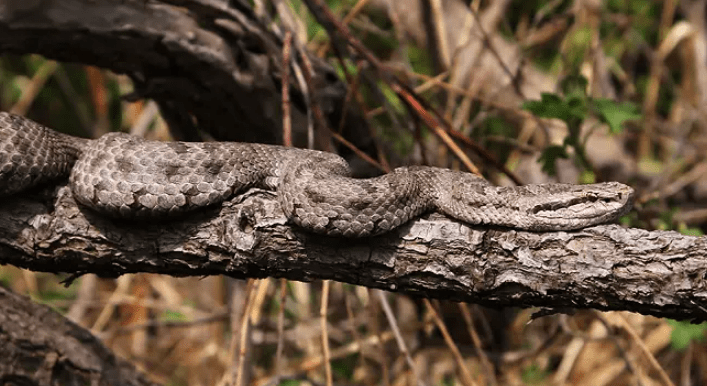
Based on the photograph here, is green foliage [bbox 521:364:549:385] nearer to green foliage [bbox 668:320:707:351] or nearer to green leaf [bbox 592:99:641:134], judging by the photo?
green foliage [bbox 668:320:707:351]

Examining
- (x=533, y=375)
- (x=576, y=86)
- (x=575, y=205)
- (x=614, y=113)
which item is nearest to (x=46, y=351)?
(x=575, y=205)

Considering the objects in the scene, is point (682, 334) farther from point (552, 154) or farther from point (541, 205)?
point (541, 205)

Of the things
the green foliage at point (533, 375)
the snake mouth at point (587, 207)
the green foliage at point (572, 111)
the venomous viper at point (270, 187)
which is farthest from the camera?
the green foliage at point (533, 375)

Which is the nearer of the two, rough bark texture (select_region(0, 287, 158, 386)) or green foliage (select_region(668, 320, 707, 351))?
rough bark texture (select_region(0, 287, 158, 386))

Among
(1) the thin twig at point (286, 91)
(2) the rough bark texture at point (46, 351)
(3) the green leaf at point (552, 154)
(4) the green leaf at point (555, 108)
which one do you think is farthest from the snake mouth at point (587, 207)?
(2) the rough bark texture at point (46, 351)

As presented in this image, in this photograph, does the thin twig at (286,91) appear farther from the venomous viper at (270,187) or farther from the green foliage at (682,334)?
the green foliage at (682,334)

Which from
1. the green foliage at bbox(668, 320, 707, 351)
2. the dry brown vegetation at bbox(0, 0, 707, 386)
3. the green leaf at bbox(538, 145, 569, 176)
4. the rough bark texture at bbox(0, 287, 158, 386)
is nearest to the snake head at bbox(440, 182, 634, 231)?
the green leaf at bbox(538, 145, 569, 176)
